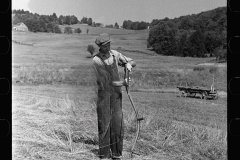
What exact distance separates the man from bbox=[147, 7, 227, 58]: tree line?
22.4 ft

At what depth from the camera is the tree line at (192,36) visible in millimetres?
12505

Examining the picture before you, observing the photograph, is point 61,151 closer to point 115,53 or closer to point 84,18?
point 115,53

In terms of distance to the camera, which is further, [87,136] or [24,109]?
[24,109]

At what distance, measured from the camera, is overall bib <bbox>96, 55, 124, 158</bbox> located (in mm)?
5184

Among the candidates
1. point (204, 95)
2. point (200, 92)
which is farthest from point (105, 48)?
point (200, 92)

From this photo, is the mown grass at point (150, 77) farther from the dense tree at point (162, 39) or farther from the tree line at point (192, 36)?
the dense tree at point (162, 39)

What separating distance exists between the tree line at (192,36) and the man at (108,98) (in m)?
6.82

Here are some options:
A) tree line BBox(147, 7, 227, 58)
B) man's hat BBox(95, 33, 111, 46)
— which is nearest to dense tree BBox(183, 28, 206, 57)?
tree line BBox(147, 7, 227, 58)

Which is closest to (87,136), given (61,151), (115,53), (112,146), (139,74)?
(61,151)

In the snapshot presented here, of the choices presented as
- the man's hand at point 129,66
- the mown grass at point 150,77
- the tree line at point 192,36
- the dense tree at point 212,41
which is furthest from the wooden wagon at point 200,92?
the man's hand at point 129,66

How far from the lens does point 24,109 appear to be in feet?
29.7

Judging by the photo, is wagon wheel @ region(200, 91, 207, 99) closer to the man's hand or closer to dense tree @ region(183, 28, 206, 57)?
dense tree @ region(183, 28, 206, 57)
